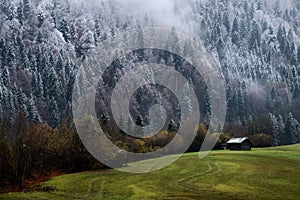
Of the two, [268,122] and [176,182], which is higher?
[268,122]

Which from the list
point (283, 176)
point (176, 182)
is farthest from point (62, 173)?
point (283, 176)

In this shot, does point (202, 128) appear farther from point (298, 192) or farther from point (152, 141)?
point (298, 192)

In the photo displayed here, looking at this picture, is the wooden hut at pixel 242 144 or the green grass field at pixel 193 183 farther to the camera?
the wooden hut at pixel 242 144

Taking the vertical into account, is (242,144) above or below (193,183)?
→ above

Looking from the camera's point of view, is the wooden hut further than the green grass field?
Yes

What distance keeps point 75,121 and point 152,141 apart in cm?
3718

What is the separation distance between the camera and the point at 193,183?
5738 centimetres

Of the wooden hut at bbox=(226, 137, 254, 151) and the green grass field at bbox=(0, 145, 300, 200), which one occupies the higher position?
the wooden hut at bbox=(226, 137, 254, 151)

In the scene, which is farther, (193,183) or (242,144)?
(242,144)

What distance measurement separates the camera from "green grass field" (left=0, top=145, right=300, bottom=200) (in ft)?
164

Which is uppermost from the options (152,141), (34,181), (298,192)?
(152,141)

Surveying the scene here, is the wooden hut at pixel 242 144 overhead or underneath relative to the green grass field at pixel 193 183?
overhead

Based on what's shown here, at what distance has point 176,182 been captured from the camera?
190 feet

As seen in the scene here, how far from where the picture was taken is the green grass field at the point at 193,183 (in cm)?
4994
